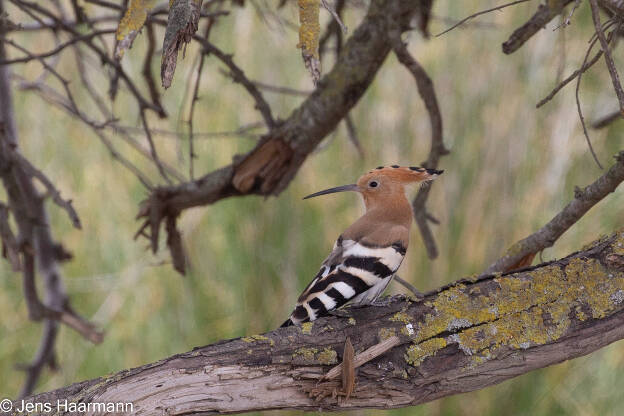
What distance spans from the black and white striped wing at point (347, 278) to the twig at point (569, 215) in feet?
0.66

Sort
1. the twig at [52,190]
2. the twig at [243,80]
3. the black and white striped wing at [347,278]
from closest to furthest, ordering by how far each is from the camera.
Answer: the black and white striped wing at [347,278]
the twig at [52,190]
the twig at [243,80]

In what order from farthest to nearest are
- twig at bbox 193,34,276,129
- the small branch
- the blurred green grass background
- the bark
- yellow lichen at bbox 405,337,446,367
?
the blurred green grass background, twig at bbox 193,34,276,129, the small branch, yellow lichen at bbox 405,337,446,367, the bark

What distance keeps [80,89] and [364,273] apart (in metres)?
2.51

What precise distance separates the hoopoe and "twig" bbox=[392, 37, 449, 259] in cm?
13

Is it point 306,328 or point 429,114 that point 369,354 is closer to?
point 306,328

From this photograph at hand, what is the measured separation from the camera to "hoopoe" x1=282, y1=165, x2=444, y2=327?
1.40 m

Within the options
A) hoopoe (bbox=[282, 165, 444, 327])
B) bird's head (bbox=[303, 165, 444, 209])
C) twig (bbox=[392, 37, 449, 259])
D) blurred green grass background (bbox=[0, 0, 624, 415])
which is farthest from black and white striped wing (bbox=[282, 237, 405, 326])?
→ blurred green grass background (bbox=[0, 0, 624, 415])

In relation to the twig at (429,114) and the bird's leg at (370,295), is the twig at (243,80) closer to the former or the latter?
the twig at (429,114)

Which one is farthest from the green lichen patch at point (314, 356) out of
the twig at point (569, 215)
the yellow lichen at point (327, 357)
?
the twig at point (569, 215)

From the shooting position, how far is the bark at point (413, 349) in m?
1.14

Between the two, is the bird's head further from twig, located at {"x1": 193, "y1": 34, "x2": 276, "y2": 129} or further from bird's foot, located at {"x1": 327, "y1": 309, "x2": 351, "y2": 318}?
bird's foot, located at {"x1": 327, "y1": 309, "x2": 351, "y2": 318}

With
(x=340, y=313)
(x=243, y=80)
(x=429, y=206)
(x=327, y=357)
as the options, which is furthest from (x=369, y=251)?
(x=429, y=206)

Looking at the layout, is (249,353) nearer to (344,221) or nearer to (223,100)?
(344,221)

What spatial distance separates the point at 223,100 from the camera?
3.08m
